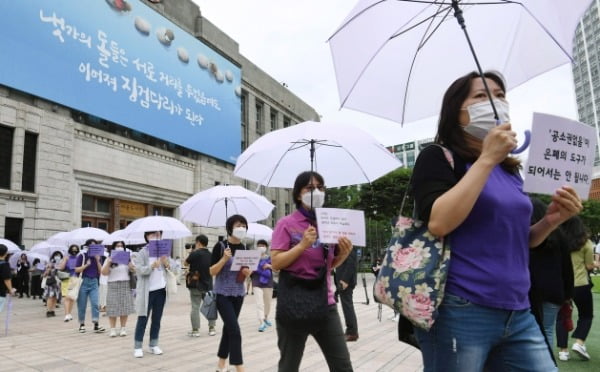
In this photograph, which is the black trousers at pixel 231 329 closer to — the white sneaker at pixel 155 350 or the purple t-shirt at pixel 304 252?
the white sneaker at pixel 155 350

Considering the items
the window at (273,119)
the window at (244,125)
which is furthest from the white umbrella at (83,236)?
the window at (273,119)

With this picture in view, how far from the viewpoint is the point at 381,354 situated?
6.75m

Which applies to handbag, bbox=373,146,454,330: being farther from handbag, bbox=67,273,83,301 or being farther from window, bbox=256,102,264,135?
window, bbox=256,102,264,135

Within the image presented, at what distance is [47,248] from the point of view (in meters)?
14.8

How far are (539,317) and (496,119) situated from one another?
948mm

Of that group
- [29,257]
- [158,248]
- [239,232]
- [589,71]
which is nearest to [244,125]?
[29,257]

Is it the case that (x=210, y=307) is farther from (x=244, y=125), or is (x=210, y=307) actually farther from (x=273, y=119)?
(x=273, y=119)

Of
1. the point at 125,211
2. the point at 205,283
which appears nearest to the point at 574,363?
the point at 205,283

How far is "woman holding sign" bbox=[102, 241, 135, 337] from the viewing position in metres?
8.52

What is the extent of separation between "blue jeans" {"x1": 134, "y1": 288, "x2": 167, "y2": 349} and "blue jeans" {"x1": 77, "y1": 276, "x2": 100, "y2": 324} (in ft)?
9.27

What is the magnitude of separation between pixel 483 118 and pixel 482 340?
88 centimetres

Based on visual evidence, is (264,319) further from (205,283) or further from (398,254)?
(398,254)

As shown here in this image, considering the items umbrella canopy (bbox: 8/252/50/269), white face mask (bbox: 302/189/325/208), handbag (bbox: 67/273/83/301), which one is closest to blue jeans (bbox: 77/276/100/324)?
handbag (bbox: 67/273/83/301)

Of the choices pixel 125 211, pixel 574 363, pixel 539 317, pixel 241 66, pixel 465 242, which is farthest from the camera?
pixel 241 66
